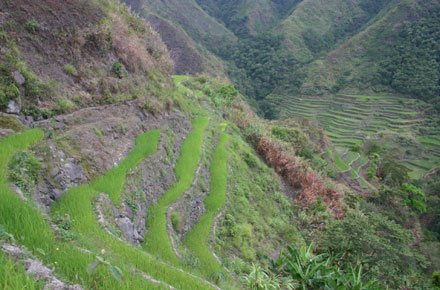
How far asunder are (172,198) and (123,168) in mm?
1748

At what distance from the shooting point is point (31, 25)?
26.7 ft

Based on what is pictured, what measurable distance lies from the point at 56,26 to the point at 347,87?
69211 mm

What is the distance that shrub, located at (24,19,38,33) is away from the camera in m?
8.08

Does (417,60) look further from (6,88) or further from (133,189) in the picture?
(6,88)

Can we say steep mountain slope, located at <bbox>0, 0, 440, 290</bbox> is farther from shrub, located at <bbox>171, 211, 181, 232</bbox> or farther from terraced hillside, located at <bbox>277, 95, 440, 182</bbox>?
terraced hillside, located at <bbox>277, 95, 440, 182</bbox>

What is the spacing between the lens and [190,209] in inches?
324

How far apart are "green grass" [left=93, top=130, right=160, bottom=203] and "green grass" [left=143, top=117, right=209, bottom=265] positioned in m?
1.19

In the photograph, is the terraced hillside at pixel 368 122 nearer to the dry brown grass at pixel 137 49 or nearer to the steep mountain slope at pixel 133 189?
the steep mountain slope at pixel 133 189

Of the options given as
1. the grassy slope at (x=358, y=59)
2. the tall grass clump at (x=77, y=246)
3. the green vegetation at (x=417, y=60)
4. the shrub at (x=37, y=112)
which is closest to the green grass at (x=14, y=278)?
the tall grass clump at (x=77, y=246)

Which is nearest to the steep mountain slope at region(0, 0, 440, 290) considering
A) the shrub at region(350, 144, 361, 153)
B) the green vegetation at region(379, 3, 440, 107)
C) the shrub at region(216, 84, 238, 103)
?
the shrub at region(216, 84, 238, 103)

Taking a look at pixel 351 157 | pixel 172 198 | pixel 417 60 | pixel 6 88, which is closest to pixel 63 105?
pixel 6 88

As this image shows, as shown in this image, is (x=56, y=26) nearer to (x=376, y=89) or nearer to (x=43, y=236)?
(x=43, y=236)

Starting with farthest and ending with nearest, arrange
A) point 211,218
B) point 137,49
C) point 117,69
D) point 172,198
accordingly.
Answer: point 137,49
point 117,69
point 211,218
point 172,198

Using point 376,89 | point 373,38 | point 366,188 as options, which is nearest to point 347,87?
point 376,89
